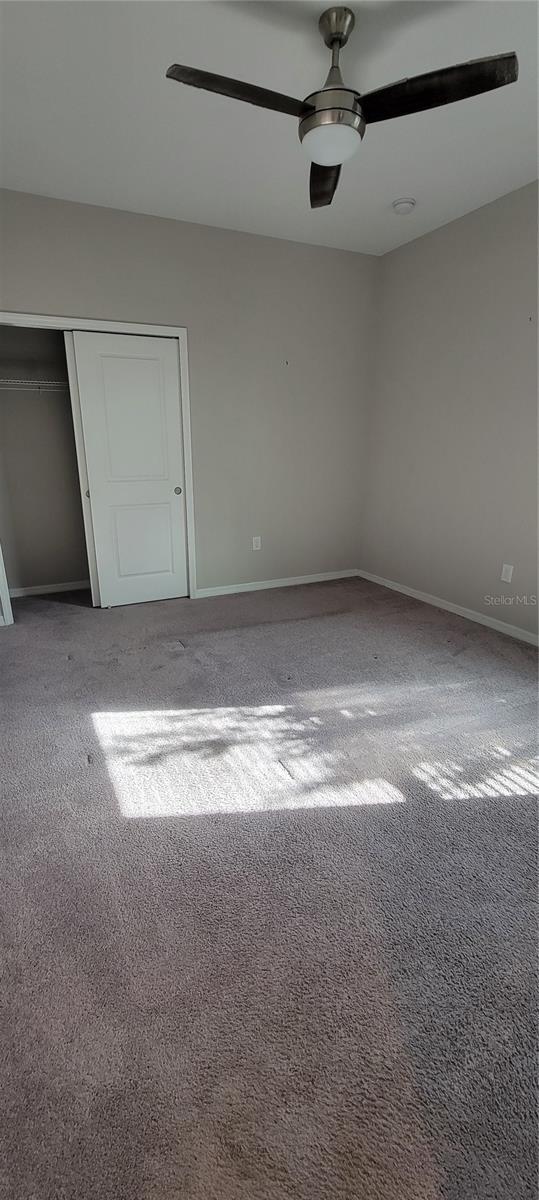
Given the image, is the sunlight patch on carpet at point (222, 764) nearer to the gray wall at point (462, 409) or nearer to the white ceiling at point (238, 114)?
the gray wall at point (462, 409)

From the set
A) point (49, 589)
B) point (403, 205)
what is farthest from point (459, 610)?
point (49, 589)

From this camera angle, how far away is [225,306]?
12.7ft

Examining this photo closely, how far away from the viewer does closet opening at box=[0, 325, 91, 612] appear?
4.13 meters

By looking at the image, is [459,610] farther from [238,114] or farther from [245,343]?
[238,114]

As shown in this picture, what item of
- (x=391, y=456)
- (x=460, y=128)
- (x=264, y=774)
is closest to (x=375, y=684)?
(x=264, y=774)

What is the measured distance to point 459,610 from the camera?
3943 millimetres

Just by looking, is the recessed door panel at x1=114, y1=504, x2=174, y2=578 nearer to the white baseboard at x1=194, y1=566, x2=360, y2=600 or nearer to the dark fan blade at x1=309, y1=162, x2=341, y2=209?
the white baseboard at x1=194, y1=566, x2=360, y2=600

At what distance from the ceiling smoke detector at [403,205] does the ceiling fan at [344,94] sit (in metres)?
1.44

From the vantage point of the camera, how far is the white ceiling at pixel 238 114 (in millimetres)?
1891

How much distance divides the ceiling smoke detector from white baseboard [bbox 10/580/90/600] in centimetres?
379

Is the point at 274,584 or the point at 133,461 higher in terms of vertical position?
the point at 133,461

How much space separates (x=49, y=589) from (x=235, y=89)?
12.5ft

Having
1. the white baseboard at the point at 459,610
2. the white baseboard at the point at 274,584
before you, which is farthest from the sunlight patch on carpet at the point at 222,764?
the white baseboard at the point at 274,584

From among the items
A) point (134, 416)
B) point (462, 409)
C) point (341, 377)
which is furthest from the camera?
point (341, 377)
